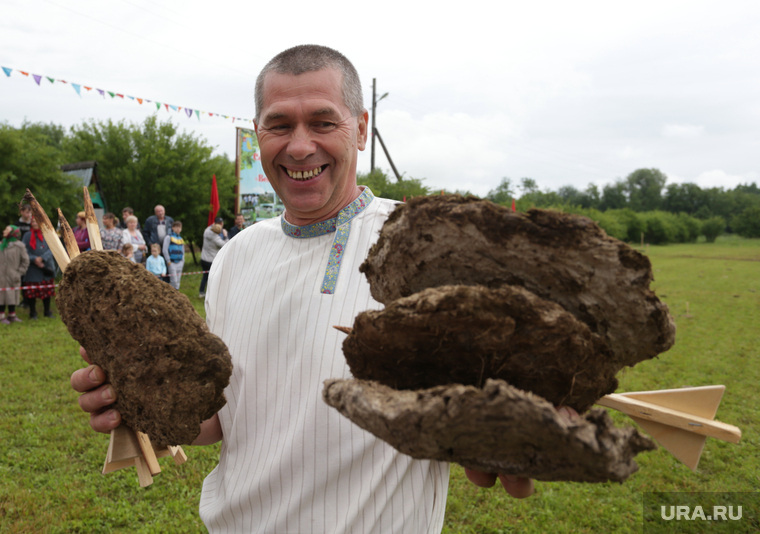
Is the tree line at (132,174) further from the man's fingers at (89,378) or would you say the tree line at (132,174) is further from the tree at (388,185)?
the man's fingers at (89,378)

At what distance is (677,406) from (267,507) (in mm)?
1722

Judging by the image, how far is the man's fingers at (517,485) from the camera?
164 centimetres

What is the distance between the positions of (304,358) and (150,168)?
21622 millimetres

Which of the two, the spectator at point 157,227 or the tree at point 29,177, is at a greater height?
the tree at point 29,177

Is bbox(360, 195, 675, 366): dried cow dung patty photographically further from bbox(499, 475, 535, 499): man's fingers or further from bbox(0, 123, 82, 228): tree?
bbox(0, 123, 82, 228): tree

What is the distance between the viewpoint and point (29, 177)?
14.4 metres

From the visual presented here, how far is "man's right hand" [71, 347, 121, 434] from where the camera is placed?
6.40 feet

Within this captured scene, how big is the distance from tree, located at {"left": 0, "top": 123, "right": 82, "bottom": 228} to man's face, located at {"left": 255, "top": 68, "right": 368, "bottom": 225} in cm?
1442

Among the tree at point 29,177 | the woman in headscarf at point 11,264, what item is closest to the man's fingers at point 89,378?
the woman in headscarf at point 11,264

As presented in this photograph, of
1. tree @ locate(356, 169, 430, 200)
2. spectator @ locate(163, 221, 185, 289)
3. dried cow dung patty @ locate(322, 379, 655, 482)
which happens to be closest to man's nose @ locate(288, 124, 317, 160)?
dried cow dung patty @ locate(322, 379, 655, 482)

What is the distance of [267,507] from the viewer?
2010mm

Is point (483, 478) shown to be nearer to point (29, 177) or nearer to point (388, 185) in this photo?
point (29, 177)

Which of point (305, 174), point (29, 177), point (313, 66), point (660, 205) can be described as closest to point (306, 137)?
point (305, 174)

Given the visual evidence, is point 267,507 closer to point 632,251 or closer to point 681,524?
point 632,251
